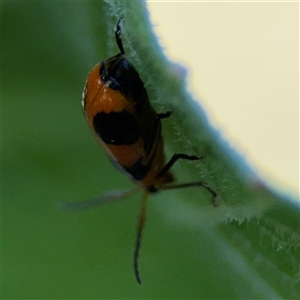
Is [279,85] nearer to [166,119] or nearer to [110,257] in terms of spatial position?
[166,119]

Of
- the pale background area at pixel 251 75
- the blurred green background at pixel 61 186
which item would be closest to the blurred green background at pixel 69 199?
the blurred green background at pixel 61 186

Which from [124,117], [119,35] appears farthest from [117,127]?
[119,35]

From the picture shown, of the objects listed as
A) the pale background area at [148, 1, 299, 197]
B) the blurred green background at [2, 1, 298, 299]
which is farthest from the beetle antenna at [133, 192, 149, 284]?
the pale background area at [148, 1, 299, 197]

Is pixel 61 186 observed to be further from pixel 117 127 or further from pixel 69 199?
pixel 117 127

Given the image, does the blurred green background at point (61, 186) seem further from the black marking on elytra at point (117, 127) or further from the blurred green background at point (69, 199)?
the black marking on elytra at point (117, 127)

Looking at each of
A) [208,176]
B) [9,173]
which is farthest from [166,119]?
[9,173]
